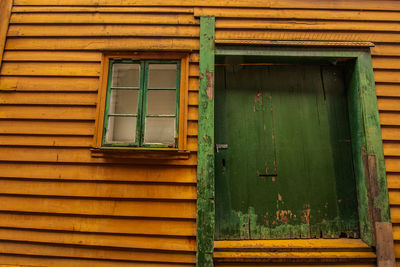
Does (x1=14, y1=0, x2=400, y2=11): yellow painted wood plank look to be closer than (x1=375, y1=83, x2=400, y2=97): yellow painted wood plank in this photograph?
No

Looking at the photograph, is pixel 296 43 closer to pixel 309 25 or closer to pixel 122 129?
pixel 309 25

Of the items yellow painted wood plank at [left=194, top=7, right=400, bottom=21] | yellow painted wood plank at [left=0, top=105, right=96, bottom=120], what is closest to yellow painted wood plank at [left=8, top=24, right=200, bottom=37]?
yellow painted wood plank at [left=194, top=7, right=400, bottom=21]

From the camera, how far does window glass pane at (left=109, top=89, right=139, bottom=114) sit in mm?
2518

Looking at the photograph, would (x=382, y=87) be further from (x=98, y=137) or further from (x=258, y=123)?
(x=98, y=137)

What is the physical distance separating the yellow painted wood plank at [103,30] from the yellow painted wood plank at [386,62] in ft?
6.87

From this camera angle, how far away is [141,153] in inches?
90.7

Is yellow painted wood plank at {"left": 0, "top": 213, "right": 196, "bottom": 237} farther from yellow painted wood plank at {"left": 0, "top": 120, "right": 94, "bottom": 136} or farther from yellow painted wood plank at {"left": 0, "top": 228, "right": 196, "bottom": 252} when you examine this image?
yellow painted wood plank at {"left": 0, "top": 120, "right": 94, "bottom": 136}

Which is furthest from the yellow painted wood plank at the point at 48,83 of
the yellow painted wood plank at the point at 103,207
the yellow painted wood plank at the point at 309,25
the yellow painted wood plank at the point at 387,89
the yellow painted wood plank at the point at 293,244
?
the yellow painted wood plank at the point at 387,89

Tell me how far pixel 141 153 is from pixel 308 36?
2360 mm

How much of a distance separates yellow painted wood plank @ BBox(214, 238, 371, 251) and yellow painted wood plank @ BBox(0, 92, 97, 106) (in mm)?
2147

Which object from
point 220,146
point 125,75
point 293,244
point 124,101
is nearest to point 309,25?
point 220,146

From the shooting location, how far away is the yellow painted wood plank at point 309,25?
2.56 metres

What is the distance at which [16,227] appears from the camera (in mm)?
2307

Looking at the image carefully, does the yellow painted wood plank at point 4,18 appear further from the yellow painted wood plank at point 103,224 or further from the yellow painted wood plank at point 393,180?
the yellow painted wood plank at point 393,180
